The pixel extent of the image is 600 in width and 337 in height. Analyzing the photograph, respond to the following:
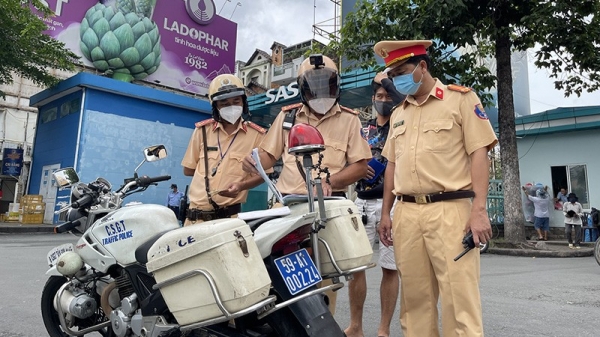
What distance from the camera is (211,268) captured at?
1766mm

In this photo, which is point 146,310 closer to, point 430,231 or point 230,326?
point 230,326

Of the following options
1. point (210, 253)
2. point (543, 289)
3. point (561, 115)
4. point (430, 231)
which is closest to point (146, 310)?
point (210, 253)

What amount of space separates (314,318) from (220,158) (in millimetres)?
1635

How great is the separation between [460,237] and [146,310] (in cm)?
160

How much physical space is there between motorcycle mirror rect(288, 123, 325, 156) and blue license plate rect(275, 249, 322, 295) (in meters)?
0.47

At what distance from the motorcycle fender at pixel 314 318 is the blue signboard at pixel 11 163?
783 inches

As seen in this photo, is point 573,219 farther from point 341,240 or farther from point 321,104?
point 341,240

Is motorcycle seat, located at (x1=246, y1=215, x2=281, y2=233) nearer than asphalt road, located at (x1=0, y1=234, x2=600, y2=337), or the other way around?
motorcycle seat, located at (x1=246, y1=215, x2=281, y2=233)

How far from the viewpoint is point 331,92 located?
2.90 metres

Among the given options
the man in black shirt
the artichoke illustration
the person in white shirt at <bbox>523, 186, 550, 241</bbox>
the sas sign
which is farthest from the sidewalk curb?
the artichoke illustration

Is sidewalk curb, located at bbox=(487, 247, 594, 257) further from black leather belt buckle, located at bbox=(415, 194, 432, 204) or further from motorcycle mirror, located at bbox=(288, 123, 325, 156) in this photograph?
motorcycle mirror, located at bbox=(288, 123, 325, 156)

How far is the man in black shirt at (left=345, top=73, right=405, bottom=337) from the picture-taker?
3059mm

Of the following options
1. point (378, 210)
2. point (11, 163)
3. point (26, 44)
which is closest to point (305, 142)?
point (378, 210)

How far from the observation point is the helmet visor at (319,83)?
9.41 feet
